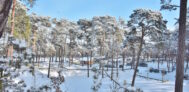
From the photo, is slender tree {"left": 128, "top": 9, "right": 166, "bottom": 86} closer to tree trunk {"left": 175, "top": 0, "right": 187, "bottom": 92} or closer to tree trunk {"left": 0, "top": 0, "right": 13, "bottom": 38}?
tree trunk {"left": 175, "top": 0, "right": 187, "bottom": 92}

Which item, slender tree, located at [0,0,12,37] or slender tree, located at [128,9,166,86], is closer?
slender tree, located at [0,0,12,37]

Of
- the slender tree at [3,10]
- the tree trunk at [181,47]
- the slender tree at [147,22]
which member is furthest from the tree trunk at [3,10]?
the slender tree at [147,22]

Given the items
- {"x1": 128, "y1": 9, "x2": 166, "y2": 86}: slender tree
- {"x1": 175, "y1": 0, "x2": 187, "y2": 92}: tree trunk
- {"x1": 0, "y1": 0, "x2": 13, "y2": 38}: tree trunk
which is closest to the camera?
{"x1": 0, "y1": 0, "x2": 13, "y2": 38}: tree trunk

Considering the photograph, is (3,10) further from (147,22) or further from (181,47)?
(147,22)

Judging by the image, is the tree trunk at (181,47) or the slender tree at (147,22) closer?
the tree trunk at (181,47)

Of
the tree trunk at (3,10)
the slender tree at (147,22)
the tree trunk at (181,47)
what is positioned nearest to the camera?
the tree trunk at (3,10)

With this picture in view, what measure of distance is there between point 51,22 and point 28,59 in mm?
31219

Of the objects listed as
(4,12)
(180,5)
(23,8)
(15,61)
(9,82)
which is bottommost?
(9,82)

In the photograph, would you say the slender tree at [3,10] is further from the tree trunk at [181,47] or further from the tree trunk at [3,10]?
the tree trunk at [181,47]

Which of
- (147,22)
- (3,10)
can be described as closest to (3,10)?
(3,10)

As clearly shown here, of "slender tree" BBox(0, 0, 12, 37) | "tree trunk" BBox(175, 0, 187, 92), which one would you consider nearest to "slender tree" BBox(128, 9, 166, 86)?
"tree trunk" BBox(175, 0, 187, 92)

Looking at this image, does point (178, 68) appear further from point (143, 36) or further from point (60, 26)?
point (60, 26)

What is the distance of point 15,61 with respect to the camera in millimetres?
4156

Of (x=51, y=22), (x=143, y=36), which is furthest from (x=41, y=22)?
(x=143, y=36)
